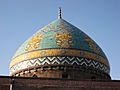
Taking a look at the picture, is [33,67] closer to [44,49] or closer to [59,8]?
[44,49]

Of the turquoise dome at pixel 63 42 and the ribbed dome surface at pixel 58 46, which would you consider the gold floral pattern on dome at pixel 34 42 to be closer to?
the ribbed dome surface at pixel 58 46

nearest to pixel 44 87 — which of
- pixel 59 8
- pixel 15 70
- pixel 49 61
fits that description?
pixel 49 61

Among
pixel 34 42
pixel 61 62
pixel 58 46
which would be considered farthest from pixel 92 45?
pixel 34 42

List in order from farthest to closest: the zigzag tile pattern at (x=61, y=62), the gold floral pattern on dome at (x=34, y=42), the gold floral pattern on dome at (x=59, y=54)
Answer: the gold floral pattern on dome at (x=34, y=42) → the gold floral pattern on dome at (x=59, y=54) → the zigzag tile pattern at (x=61, y=62)

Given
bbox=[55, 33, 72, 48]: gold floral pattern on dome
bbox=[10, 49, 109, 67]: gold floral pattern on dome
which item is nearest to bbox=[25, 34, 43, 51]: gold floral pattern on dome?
bbox=[10, 49, 109, 67]: gold floral pattern on dome

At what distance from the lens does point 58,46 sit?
62.6 ft

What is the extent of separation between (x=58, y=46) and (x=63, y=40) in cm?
44

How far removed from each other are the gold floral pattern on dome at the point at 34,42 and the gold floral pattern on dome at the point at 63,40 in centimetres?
94

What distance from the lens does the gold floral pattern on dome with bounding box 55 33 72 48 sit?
1912cm

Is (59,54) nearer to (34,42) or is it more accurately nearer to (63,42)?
(63,42)

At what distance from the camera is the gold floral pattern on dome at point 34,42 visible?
19644 mm

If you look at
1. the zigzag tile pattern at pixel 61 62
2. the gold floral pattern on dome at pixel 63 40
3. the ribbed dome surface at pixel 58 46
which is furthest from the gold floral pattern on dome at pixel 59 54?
the gold floral pattern on dome at pixel 63 40

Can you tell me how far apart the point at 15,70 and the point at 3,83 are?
3.95 meters

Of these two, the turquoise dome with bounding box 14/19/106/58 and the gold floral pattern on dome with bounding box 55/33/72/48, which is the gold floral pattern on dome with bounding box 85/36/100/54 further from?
the gold floral pattern on dome with bounding box 55/33/72/48
